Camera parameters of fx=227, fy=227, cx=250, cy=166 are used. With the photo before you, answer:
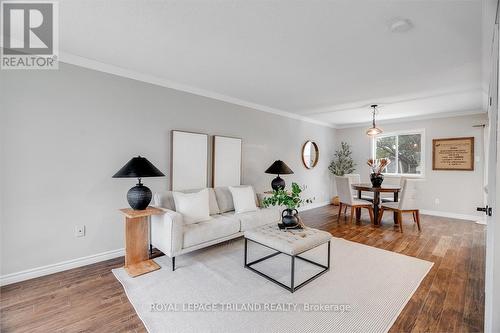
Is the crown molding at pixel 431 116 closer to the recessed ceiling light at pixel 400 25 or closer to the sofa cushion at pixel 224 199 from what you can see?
the recessed ceiling light at pixel 400 25

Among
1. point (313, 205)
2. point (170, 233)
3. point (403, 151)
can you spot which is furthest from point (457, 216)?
point (170, 233)

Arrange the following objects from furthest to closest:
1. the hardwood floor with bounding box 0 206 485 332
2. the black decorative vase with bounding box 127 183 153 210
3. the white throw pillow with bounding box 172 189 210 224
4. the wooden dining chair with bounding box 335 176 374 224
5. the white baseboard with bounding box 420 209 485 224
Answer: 1. the white baseboard with bounding box 420 209 485 224
2. the wooden dining chair with bounding box 335 176 374 224
3. the white throw pillow with bounding box 172 189 210 224
4. the black decorative vase with bounding box 127 183 153 210
5. the hardwood floor with bounding box 0 206 485 332

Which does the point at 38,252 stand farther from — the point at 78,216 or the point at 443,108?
the point at 443,108

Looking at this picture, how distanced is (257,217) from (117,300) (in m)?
1.95

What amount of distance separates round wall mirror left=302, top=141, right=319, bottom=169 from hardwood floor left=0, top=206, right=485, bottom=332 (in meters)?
3.07

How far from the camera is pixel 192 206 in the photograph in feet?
9.70

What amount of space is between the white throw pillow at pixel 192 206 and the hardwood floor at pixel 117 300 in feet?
→ 3.14

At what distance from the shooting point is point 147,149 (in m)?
3.19

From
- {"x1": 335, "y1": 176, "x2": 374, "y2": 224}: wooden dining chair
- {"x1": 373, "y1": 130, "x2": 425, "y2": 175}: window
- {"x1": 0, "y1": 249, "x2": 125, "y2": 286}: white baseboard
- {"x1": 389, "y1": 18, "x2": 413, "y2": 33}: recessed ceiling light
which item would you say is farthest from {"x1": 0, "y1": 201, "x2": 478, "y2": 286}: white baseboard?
{"x1": 373, "y1": 130, "x2": 425, "y2": 175}: window

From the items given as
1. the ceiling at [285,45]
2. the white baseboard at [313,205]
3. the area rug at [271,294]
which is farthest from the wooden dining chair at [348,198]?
the ceiling at [285,45]

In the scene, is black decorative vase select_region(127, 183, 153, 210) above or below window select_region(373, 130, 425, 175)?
below

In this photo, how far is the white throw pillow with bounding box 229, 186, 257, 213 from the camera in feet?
Answer: 11.6

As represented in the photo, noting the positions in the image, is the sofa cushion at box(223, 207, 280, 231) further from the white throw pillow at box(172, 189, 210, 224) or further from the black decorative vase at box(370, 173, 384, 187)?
the black decorative vase at box(370, 173, 384, 187)

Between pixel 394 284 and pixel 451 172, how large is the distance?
437cm
